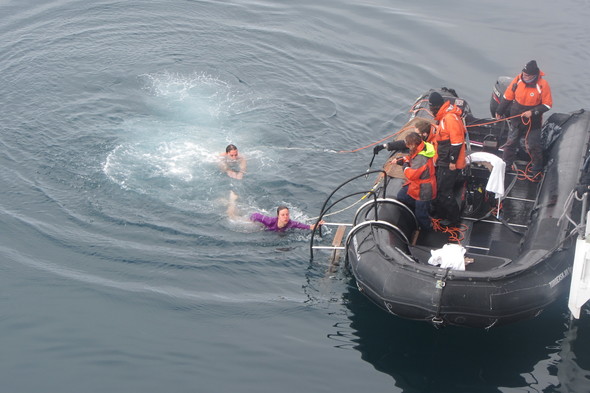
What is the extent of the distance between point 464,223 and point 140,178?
5.24m

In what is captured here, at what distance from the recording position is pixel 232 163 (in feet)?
39.4

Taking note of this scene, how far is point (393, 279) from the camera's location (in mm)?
8359

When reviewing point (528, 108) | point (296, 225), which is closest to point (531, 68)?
point (528, 108)

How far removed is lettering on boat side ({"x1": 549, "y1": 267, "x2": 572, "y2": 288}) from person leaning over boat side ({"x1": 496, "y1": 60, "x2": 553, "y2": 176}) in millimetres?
2594

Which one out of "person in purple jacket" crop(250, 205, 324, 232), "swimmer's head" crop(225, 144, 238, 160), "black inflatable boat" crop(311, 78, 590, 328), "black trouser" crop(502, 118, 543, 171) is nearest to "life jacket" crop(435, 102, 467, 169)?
"black inflatable boat" crop(311, 78, 590, 328)

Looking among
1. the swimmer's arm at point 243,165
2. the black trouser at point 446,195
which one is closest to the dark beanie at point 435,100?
the black trouser at point 446,195

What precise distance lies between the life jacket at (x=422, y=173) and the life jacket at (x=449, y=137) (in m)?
0.20

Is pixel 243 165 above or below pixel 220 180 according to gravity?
above

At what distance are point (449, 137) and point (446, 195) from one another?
0.91 metres

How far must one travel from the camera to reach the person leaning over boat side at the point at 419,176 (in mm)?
9203

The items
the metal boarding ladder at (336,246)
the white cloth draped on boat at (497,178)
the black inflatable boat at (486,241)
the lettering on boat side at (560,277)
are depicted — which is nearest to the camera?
the black inflatable boat at (486,241)

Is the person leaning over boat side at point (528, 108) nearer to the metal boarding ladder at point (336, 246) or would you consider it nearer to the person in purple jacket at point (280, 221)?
the metal boarding ladder at point (336, 246)

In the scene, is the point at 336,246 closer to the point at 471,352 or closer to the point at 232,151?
the point at 471,352

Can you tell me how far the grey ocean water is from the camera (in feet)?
27.3
